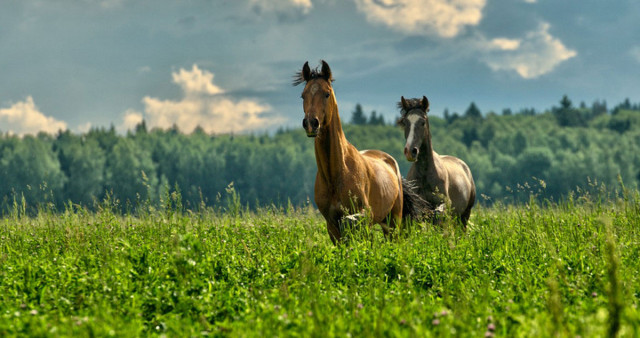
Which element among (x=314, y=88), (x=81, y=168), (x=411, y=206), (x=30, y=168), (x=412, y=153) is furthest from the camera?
(x=81, y=168)

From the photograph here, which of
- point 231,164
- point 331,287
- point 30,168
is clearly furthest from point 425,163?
point 231,164

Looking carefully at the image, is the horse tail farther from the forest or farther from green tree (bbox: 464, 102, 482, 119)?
green tree (bbox: 464, 102, 482, 119)

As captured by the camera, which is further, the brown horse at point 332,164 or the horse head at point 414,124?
the horse head at point 414,124

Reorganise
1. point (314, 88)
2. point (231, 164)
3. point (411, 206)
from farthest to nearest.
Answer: point (231, 164) → point (411, 206) → point (314, 88)

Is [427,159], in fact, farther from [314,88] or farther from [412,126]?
[314,88]

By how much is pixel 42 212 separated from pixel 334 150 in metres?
6.34

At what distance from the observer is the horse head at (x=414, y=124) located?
10227 mm

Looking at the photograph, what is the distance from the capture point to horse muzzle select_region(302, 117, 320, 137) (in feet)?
24.3

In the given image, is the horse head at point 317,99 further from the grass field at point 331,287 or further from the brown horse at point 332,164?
the grass field at point 331,287

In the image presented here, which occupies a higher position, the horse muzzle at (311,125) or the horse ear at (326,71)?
the horse ear at (326,71)

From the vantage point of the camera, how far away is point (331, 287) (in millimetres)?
5793

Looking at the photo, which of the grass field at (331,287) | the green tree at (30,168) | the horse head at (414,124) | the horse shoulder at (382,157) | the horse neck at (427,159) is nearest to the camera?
the grass field at (331,287)

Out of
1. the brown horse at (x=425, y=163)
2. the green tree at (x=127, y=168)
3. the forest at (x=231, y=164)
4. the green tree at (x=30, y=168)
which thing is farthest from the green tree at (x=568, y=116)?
the brown horse at (x=425, y=163)

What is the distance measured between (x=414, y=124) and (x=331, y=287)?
5279 millimetres
